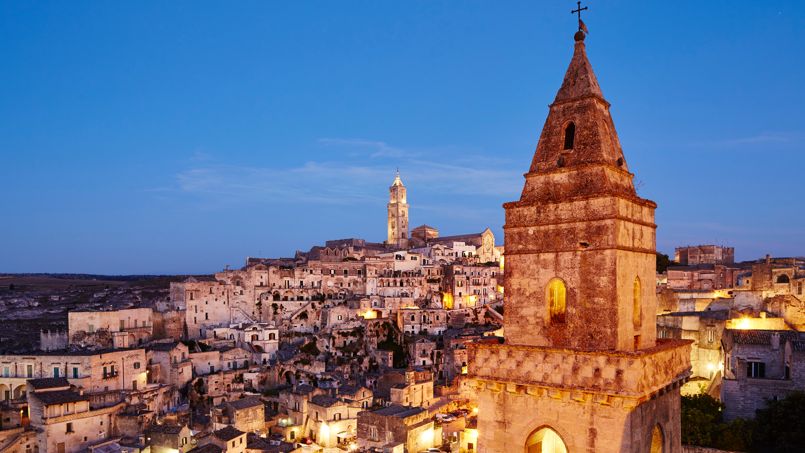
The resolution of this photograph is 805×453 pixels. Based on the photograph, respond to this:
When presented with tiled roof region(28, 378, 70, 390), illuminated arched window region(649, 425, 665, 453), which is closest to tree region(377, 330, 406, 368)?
tiled roof region(28, 378, 70, 390)

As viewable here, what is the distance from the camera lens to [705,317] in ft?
114

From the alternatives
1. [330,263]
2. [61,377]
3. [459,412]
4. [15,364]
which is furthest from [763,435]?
[330,263]

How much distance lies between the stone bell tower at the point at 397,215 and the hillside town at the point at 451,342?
32 centimetres

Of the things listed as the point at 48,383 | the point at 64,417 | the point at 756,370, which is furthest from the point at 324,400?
the point at 756,370

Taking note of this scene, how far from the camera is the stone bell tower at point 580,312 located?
927cm

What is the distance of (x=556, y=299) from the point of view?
1017cm

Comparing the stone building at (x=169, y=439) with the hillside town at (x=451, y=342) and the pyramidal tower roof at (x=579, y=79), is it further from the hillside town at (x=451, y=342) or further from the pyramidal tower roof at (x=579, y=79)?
the pyramidal tower roof at (x=579, y=79)

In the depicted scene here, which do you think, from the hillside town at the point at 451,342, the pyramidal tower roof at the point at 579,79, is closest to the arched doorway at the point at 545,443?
the hillside town at the point at 451,342

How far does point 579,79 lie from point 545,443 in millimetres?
7295

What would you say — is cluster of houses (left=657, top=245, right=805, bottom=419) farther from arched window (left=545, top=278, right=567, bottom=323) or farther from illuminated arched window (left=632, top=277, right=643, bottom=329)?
arched window (left=545, top=278, right=567, bottom=323)

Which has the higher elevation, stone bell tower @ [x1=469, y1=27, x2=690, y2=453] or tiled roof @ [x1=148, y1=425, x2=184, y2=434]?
stone bell tower @ [x1=469, y1=27, x2=690, y2=453]

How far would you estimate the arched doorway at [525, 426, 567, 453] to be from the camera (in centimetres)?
1041

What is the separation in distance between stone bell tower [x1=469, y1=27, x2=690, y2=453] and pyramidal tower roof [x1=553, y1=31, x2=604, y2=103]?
0.02 meters

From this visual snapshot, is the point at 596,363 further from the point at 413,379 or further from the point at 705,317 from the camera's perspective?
the point at 413,379
